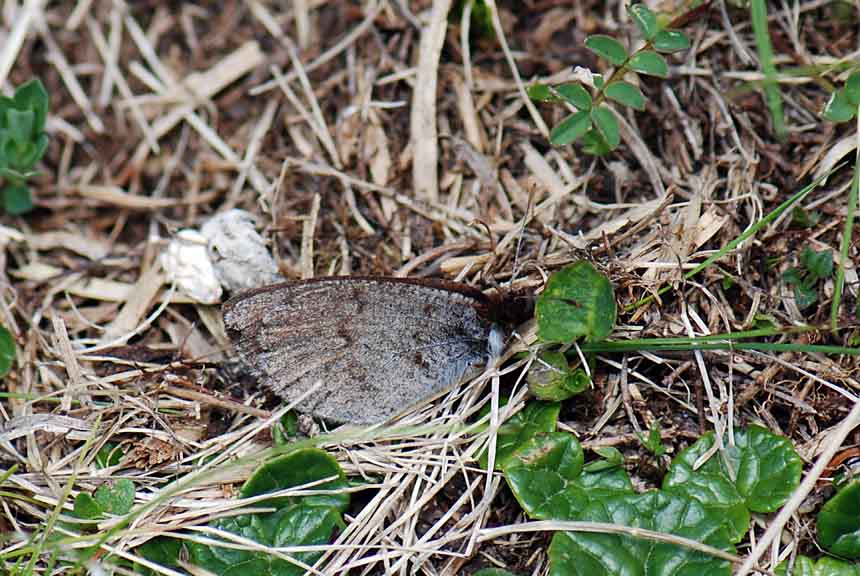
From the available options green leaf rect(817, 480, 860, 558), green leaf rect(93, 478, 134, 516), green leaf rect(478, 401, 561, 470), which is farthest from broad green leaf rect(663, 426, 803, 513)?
green leaf rect(93, 478, 134, 516)

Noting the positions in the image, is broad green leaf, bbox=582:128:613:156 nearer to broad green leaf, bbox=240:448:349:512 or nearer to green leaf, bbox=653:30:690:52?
green leaf, bbox=653:30:690:52

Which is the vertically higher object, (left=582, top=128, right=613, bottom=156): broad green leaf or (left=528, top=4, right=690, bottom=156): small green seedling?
(left=528, top=4, right=690, bottom=156): small green seedling

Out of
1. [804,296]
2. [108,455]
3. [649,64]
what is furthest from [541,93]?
[108,455]

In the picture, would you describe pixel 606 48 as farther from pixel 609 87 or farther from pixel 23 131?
pixel 23 131

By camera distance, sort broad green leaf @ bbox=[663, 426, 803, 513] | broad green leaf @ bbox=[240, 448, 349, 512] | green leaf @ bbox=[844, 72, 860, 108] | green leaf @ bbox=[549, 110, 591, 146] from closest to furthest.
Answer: broad green leaf @ bbox=[663, 426, 803, 513]
broad green leaf @ bbox=[240, 448, 349, 512]
green leaf @ bbox=[844, 72, 860, 108]
green leaf @ bbox=[549, 110, 591, 146]

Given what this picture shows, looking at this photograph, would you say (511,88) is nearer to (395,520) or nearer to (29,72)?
(395,520)

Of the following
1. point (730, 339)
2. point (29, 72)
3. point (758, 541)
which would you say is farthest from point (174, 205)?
point (758, 541)
